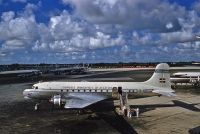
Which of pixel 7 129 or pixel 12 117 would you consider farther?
pixel 12 117

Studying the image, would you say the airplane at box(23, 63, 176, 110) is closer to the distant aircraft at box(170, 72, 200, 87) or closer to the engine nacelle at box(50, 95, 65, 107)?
the engine nacelle at box(50, 95, 65, 107)

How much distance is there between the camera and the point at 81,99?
39.1 metres

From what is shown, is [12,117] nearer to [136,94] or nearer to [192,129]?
[136,94]

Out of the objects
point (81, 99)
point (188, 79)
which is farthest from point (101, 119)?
point (188, 79)

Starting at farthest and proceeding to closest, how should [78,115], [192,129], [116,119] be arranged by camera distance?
[78,115] < [116,119] < [192,129]

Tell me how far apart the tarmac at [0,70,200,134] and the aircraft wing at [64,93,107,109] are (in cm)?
172

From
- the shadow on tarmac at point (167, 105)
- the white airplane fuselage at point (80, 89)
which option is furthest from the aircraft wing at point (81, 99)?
the shadow on tarmac at point (167, 105)

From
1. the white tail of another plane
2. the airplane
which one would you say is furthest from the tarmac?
the white tail of another plane

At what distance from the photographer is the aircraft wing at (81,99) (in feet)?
116

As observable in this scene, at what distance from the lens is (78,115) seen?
125 ft

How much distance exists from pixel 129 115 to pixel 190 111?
9443 mm

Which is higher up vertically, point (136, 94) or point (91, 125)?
point (136, 94)

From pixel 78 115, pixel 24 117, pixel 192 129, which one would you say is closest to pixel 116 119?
pixel 78 115

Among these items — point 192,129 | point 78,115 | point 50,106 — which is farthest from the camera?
point 50,106
